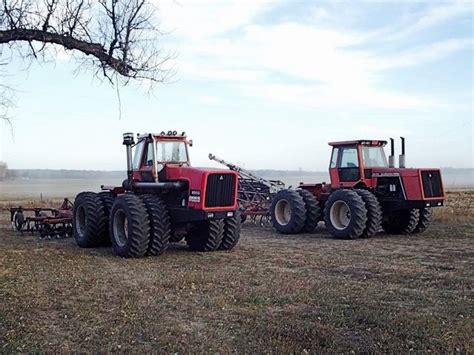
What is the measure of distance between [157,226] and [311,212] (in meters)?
6.19

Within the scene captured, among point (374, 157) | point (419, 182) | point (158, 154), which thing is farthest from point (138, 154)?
point (419, 182)

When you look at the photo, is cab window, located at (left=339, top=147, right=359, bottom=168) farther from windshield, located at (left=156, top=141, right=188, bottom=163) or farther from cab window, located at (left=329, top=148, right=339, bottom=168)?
windshield, located at (left=156, top=141, right=188, bottom=163)

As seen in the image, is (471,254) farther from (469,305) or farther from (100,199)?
(100,199)

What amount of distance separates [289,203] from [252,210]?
2501 millimetres

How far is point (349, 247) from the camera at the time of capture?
1345 cm

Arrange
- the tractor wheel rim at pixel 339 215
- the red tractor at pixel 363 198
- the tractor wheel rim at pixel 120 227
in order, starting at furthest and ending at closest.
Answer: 1. the tractor wheel rim at pixel 339 215
2. the red tractor at pixel 363 198
3. the tractor wheel rim at pixel 120 227

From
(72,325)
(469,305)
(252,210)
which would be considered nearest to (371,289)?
(469,305)

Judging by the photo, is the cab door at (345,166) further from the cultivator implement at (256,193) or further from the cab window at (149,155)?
the cab window at (149,155)

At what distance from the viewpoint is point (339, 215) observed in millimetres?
15781

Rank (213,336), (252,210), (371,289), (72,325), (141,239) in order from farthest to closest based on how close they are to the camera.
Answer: (252,210) < (141,239) < (371,289) < (72,325) < (213,336)

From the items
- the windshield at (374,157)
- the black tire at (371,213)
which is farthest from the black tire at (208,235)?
the windshield at (374,157)

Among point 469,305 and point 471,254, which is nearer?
point 469,305

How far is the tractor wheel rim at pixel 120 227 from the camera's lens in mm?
12375

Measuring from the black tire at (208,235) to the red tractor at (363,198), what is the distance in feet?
12.5
